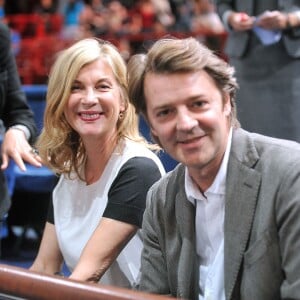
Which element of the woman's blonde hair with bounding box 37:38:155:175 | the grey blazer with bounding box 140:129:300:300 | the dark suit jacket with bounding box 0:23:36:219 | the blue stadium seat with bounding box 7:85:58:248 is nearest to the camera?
the grey blazer with bounding box 140:129:300:300

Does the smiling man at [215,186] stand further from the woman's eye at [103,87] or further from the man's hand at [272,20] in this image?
the man's hand at [272,20]

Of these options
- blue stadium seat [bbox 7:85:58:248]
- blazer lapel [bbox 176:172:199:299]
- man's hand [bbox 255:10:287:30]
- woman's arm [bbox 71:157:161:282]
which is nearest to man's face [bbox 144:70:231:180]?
blazer lapel [bbox 176:172:199:299]

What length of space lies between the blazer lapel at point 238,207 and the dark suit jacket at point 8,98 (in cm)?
113

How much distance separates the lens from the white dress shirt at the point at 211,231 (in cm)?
160

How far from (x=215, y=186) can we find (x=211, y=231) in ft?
0.35

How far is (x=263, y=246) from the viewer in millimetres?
1478

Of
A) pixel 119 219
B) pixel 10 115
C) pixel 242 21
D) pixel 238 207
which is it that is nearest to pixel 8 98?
pixel 10 115

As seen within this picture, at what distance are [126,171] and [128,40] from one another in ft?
18.0

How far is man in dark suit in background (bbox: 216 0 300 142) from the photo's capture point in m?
2.98

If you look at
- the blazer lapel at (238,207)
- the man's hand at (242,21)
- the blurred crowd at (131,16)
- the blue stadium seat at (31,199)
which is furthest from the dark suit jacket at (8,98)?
the blurred crowd at (131,16)

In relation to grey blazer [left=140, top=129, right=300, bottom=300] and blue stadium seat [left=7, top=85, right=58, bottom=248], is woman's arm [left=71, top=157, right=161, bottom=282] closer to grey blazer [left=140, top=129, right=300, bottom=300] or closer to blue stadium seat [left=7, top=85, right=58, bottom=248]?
grey blazer [left=140, top=129, right=300, bottom=300]

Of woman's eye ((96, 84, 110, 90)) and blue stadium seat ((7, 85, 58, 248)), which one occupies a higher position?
woman's eye ((96, 84, 110, 90))

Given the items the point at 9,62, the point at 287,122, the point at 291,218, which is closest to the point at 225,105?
the point at 291,218

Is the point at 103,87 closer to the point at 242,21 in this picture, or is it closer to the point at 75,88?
the point at 75,88
